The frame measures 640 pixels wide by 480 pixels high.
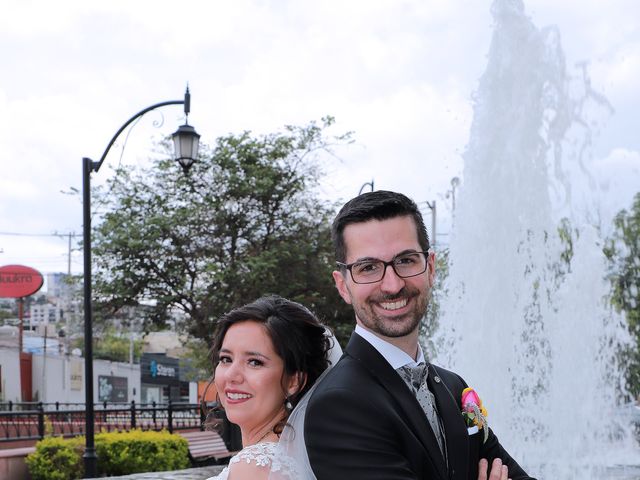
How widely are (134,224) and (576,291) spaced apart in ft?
46.8

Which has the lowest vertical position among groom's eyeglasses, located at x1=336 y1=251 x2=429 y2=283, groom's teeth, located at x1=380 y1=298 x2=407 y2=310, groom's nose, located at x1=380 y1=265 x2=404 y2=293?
groom's teeth, located at x1=380 y1=298 x2=407 y2=310

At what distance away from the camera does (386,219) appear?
8.30 ft

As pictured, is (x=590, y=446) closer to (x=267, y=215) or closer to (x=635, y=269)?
(x=267, y=215)

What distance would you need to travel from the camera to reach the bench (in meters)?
17.2

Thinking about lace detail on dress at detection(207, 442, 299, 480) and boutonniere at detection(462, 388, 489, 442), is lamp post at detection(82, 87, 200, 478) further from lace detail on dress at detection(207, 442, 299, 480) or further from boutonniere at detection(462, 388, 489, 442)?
boutonniere at detection(462, 388, 489, 442)

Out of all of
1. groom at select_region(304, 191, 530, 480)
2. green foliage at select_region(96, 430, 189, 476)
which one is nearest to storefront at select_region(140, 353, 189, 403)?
green foliage at select_region(96, 430, 189, 476)

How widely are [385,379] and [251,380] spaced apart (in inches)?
21.6

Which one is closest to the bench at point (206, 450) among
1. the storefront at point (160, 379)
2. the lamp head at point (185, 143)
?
the lamp head at point (185, 143)

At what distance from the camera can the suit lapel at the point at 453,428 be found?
2.53 metres

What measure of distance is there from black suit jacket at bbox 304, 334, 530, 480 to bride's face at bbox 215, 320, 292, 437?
0.34 metres

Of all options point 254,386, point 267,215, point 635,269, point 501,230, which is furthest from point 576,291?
point 635,269

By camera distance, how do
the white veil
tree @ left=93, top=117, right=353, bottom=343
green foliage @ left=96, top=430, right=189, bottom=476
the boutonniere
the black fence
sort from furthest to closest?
tree @ left=93, top=117, right=353, bottom=343, the black fence, green foliage @ left=96, top=430, right=189, bottom=476, the boutonniere, the white veil

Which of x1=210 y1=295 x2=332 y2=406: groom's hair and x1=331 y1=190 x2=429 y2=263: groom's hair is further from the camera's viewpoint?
x1=210 y1=295 x2=332 y2=406: groom's hair

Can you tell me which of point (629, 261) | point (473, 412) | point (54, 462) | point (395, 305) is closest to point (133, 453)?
point (54, 462)
